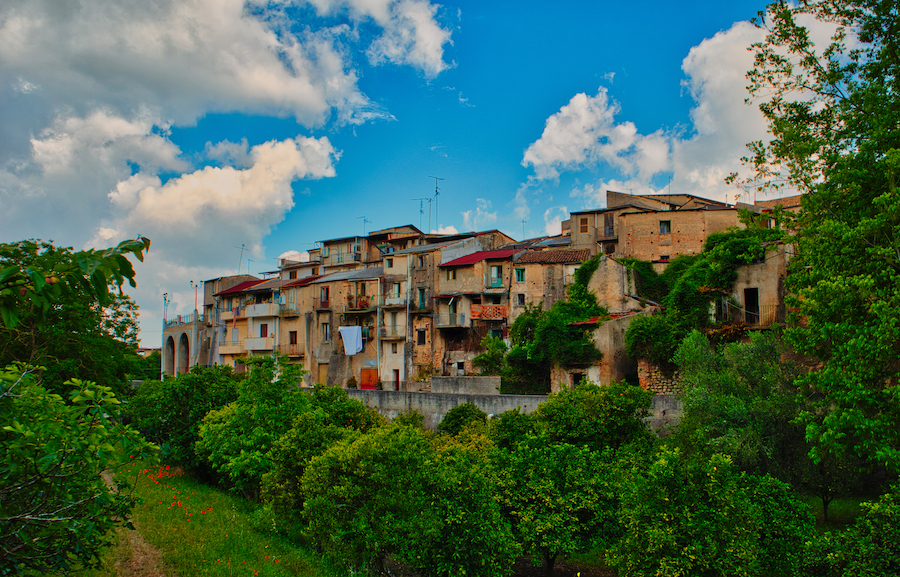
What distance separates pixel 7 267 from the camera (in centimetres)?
398

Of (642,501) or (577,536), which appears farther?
(577,536)

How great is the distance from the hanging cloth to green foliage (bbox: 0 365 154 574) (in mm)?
42505

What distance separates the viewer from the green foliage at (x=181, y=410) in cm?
2306

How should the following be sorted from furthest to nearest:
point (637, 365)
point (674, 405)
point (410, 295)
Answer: point (410, 295) < point (637, 365) < point (674, 405)

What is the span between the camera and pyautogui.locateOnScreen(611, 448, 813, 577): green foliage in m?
13.0

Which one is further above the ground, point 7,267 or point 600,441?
point 7,267

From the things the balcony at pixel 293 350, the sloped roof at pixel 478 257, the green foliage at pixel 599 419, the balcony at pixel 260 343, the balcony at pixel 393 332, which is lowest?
the green foliage at pixel 599 419

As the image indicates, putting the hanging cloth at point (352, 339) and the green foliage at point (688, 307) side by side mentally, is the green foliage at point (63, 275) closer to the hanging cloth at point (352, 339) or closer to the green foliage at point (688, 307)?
the green foliage at point (688, 307)

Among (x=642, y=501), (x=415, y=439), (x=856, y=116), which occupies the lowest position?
(x=642, y=501)

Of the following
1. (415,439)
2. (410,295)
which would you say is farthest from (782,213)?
(410,295)

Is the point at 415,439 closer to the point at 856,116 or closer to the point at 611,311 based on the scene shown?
the point at 856,116

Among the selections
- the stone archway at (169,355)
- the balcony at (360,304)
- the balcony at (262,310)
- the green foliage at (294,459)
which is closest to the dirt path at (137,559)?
the green foliage at (294,459)

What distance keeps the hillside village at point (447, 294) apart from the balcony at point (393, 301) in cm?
11

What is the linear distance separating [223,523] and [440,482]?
259 inches
